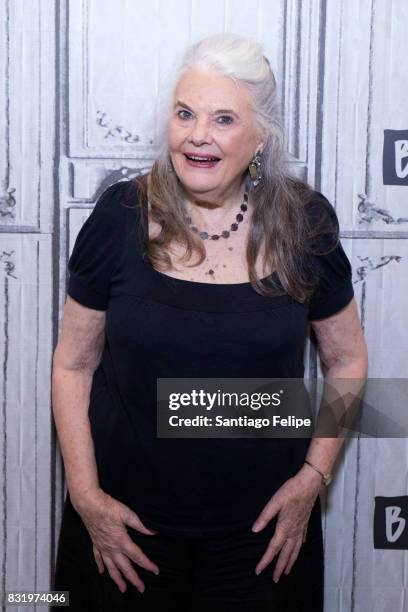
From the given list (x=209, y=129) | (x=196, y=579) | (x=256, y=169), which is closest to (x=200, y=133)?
(x=209, y=129)

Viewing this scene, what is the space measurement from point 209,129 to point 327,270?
341mm

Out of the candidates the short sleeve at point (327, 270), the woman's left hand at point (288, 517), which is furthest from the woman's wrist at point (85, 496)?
the short sleeve at point (327, 270)

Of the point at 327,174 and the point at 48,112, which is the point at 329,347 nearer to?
the point at 327,174

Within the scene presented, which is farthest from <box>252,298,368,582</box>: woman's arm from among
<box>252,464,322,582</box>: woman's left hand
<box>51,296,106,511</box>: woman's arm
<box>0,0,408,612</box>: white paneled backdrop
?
<box>51,296,106,511</box>: woman's arm

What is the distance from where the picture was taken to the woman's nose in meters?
1.38

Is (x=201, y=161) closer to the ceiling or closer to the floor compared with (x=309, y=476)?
closer to the ceiling

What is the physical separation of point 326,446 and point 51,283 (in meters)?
0.67

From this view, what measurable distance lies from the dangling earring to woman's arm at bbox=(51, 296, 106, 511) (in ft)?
1.23

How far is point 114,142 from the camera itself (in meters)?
1.70

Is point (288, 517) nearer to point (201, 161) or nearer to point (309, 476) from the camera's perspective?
point (309, 476)

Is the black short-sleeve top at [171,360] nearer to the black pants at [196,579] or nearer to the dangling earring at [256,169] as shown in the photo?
the black pants at [196,579]

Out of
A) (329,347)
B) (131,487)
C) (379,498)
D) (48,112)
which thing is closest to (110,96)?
(48,112)

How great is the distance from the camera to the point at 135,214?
1455 millimetres

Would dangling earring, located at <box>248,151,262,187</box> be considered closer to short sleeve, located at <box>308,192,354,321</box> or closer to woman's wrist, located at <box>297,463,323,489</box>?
short sleeve, located at <box>308,192,354,321</box>
